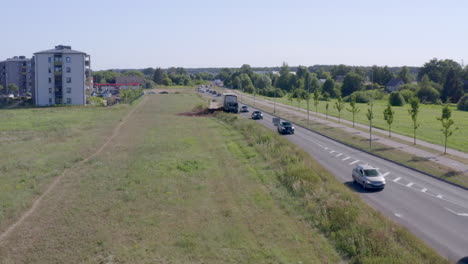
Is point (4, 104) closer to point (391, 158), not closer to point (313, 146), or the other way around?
point (313, 146)

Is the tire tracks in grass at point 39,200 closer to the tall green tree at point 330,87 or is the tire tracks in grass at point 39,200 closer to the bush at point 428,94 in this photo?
the bush at point 428,94

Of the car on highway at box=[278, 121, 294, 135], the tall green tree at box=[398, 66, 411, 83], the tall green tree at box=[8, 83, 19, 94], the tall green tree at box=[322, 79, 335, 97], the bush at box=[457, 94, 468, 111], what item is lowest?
the car on highway at box=[278, 121, 294, 135]

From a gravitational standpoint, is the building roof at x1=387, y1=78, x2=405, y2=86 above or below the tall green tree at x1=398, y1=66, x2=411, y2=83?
below

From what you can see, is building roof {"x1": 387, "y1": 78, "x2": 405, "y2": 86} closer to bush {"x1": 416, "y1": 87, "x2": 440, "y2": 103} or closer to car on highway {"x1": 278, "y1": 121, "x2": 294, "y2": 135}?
bush {"x1": 416, "y1": 87, "x2": 440, "y2": 103}

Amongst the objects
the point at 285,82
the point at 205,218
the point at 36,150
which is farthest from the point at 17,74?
the point at 205,218

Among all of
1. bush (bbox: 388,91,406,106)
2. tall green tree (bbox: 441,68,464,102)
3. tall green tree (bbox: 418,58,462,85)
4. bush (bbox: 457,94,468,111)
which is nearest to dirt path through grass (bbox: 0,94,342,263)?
bush (bbox: 457,94,468,111)

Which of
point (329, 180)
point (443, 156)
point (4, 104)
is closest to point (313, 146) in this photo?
point (443, 156)

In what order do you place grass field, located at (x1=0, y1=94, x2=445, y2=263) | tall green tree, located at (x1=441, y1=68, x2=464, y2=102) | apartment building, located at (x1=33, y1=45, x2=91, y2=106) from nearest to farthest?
grass field, located at (x1=0, y1=94, x2=445, y2=263)
apartment building, located at (x1=33, y1=45, x2=91, y2=106)
tall green tree, located at (x1=441, y1=68, x2=464, y2=102)
